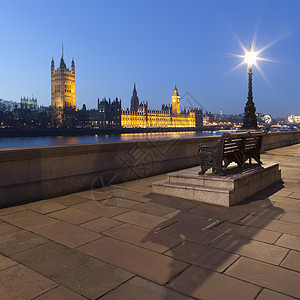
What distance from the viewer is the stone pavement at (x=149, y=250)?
2.85m

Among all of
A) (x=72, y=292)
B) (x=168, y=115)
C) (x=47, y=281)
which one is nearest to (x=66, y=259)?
(x=47, y=281)

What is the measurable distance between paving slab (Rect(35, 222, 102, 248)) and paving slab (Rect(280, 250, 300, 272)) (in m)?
2.45

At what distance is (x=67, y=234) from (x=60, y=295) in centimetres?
161

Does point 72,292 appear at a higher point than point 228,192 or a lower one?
lower

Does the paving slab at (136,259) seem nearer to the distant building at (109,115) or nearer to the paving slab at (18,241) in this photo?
the paving slab at (18,241)

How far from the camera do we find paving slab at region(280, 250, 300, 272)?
3.28 meters

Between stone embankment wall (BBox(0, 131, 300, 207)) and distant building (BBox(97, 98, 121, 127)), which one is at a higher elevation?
distant building (BBox(97, 98, 121, 127))

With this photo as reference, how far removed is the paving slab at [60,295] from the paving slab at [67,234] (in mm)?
1071

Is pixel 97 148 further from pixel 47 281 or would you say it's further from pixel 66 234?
pixel 47 281

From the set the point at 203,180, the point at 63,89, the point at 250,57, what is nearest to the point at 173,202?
the point at 203,180

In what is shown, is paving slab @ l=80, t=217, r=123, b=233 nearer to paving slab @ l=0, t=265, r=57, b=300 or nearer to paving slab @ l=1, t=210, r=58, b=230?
paving slab @ l=1, t=210, r=58, b=230

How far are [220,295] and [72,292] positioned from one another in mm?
1395

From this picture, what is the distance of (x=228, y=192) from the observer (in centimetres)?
574

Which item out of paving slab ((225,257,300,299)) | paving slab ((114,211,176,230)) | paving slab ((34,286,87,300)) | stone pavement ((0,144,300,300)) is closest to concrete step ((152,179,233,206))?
stone pavement ((0,144,300,300))
